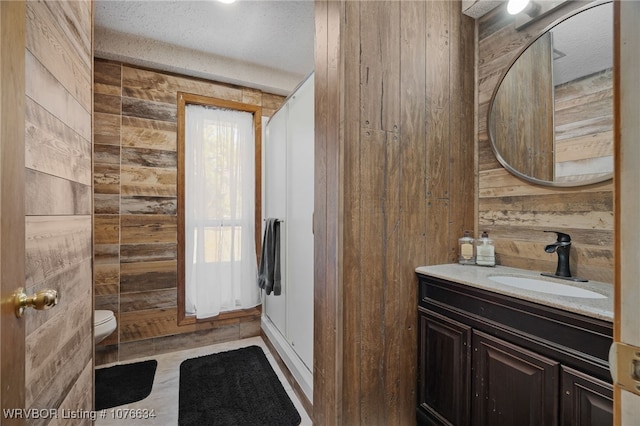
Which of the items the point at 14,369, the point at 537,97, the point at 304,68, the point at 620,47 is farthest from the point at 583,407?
the point at 304,68

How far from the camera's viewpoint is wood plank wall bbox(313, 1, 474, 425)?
4.31 ft

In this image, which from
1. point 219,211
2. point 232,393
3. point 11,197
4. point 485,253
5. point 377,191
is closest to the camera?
point 11,197

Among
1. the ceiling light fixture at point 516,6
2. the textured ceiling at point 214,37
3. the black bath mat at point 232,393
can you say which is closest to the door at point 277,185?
the black bath mat at point 232,393

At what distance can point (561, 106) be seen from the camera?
1.32m

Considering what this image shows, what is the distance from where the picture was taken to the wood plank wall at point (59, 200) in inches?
31.7

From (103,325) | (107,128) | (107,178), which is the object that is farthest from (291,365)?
(107,128)

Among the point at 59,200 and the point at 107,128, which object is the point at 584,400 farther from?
the point at 107,128

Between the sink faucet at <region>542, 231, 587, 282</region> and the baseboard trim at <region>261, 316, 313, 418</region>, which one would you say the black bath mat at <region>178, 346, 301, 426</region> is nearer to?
the baseboard trim at <region>261, 316, 313, 418</region>

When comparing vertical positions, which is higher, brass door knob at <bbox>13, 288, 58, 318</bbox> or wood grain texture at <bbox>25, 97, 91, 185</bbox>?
wood grain texture at <bbox>25, 97, 91, 185</bbox>

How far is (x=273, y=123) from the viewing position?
258cm

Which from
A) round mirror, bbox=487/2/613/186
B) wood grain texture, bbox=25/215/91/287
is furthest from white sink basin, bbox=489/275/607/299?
wood grain texture, bbox=25/215/91/287

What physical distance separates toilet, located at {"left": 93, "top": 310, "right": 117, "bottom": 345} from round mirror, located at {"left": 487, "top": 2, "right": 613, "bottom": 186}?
2738 mm

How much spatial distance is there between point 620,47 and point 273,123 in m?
2.39

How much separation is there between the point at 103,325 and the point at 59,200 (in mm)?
1487
